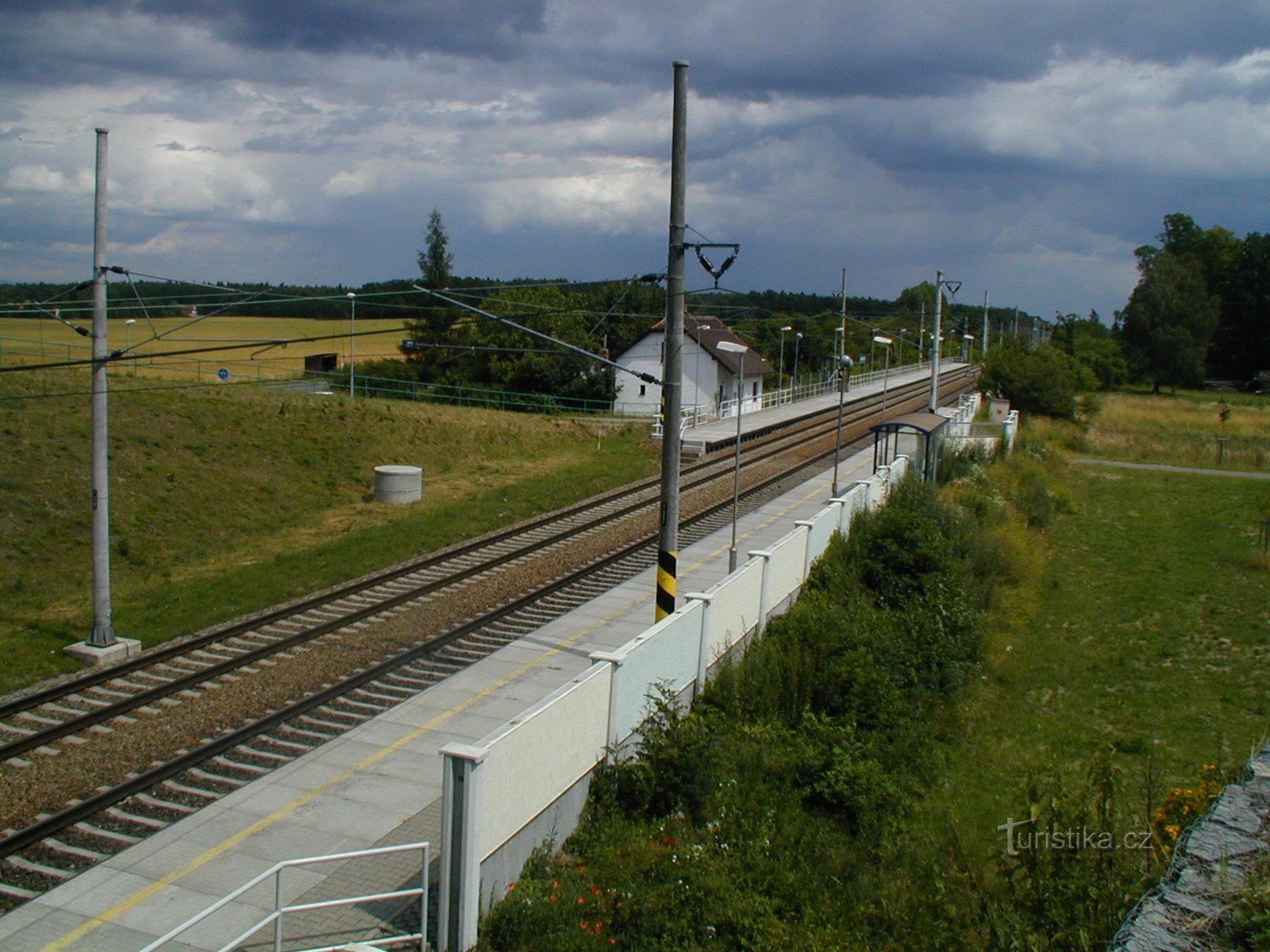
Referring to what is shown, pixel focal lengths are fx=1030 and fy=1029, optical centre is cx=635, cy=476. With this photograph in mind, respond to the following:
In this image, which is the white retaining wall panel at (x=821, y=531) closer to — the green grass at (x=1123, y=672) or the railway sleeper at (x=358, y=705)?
the green grass at (x=1123, y=672)

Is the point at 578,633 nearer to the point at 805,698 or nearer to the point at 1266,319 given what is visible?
the point at 805,698

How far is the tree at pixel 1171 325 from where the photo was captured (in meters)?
96.8

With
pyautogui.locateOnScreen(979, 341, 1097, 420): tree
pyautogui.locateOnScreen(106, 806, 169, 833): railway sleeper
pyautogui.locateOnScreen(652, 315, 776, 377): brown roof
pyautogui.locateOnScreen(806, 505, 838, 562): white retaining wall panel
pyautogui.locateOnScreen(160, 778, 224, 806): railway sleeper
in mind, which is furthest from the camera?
pyautogui.locateOnScreen(979, 341, 1097, 420): tree

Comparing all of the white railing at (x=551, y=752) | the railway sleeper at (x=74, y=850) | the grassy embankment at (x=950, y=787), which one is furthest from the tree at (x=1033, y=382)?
the railway sleeper at (x=74, y=850)

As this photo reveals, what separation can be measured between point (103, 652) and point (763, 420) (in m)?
37.4

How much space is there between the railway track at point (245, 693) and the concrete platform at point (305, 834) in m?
0.42

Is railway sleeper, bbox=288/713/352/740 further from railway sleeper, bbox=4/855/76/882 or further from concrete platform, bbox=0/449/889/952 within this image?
railway sleeper, bbox=4/855/76/882

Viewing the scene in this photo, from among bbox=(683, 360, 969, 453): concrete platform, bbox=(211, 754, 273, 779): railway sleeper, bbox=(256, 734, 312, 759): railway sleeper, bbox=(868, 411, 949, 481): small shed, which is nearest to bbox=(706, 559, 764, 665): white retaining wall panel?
bbox=(256, 734, 312, 759): railway sleeper

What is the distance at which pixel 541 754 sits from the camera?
28.8 feet

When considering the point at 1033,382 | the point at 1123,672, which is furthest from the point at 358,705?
the point at 1033,382

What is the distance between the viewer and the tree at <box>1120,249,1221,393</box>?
96812mm

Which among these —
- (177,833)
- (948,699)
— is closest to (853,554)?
(948,699)

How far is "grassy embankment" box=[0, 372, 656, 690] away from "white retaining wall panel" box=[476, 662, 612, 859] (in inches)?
342

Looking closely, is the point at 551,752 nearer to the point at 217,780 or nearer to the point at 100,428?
the point at 217,780
